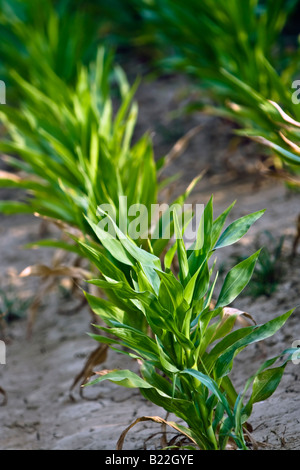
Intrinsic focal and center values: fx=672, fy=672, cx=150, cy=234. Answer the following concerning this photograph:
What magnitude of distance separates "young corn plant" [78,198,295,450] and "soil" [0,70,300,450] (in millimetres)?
145

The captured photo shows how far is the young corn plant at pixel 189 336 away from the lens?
1.25m

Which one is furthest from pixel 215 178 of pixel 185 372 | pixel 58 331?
pixel 185 372

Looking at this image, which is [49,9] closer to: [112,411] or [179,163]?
[179,163]

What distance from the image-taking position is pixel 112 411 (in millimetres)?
1742

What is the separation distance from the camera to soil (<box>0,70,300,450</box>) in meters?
1.57

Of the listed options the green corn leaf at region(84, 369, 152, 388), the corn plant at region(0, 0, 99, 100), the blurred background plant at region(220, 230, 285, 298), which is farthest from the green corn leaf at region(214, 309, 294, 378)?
the corn plant at region(0, 0, 99, 100)

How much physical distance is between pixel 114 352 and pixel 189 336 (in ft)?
2.50

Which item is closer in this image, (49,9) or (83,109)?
(83,109)

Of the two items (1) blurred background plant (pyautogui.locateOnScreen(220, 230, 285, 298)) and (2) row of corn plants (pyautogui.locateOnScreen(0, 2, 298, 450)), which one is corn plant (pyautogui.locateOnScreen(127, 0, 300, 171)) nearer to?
(1) blurred background plant (pyautogui.locateOnScreen(220, 230, 285, 298))

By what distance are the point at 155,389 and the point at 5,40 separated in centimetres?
265

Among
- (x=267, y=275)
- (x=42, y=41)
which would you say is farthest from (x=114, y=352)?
(x=42, y=41)

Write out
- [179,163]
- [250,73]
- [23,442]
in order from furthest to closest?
1. [179,163]
2. [250,73]
3. [23,442]

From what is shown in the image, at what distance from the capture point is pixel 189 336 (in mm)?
1304

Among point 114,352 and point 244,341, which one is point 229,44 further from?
point 244,341
